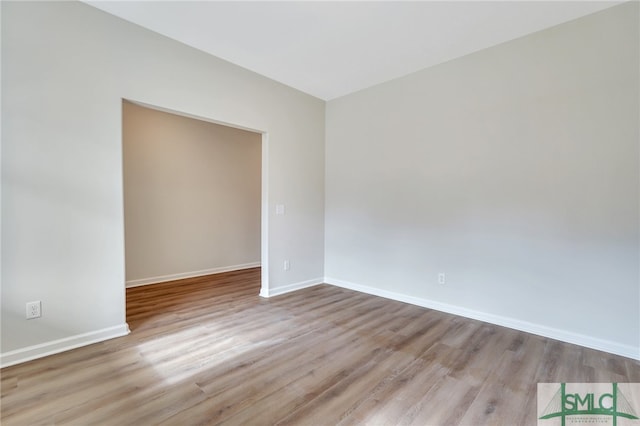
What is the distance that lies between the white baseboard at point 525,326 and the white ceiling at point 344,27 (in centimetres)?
277

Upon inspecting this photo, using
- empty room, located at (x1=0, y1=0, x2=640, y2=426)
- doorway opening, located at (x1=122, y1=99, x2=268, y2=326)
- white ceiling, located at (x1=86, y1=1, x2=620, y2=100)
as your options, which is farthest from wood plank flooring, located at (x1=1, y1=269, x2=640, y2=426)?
white ceiling, located at (x1=86, y1=1, x2=620, y2=100)

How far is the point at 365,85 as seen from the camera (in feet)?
12.8

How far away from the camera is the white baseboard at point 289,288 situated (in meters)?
3.74

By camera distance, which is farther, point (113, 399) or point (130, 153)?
point (130, 153)

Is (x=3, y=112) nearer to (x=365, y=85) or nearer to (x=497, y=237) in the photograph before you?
(x=365, y=85)

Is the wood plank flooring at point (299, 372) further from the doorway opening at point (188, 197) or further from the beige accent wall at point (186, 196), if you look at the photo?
the beige accent wall at point (186, 196)

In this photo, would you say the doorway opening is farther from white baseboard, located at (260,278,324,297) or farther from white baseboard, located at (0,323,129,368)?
white baseboard, located at (0,323,129,368)

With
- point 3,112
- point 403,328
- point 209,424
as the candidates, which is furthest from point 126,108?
point 403,328

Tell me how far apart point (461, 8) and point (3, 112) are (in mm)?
3579

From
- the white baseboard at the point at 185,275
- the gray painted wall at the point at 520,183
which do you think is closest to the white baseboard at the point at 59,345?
the white baseboard at the point at 185,275

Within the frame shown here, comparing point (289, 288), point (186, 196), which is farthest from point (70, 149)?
point (289, 288)

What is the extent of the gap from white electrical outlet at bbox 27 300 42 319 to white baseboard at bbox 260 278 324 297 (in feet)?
6.97

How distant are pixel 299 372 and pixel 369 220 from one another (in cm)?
235

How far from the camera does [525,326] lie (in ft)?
8.95
